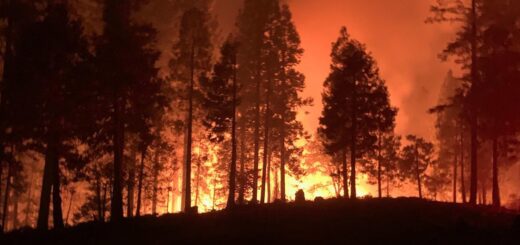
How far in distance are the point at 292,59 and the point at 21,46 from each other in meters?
23.3

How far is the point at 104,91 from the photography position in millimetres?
23734

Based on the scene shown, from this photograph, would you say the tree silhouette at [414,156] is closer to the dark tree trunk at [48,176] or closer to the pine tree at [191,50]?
the pine tree at [191,50]

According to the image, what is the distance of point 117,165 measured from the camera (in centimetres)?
2408

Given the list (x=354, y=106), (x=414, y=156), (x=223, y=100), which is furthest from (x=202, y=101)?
(x=414, y=156)

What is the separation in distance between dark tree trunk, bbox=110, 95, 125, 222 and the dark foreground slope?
3.08 feet

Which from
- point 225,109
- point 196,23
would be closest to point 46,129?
point 225,109

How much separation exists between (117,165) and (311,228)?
36.2 feet

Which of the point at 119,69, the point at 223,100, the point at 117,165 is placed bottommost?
the point at 117,165

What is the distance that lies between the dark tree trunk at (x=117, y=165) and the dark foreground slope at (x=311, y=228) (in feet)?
3.08

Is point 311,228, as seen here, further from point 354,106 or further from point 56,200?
point 354,106

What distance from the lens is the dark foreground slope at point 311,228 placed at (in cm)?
1697

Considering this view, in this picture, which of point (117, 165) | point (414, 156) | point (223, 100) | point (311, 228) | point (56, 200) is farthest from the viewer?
point (414, 156)

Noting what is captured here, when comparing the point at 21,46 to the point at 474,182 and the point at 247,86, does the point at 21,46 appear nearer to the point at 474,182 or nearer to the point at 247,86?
the point at 247,86

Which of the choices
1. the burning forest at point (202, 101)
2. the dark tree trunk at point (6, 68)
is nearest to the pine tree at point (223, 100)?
the burning forest at point (202, 101)
